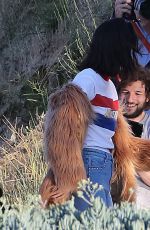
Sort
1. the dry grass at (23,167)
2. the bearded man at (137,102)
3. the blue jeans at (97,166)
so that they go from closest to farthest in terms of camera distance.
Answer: the blue jeans at (97,166), the bearded man at (137,102), the dry grass at (23,167)

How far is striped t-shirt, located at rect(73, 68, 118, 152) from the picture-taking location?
13.2 ft

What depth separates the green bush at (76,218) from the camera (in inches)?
108

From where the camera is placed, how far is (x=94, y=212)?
113 inches

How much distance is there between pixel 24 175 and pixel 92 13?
4158 millimetres

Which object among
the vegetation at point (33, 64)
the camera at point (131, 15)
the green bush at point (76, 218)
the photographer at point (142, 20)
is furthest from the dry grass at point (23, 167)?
the green bush at point (76, 218)

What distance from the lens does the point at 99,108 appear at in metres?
4.04

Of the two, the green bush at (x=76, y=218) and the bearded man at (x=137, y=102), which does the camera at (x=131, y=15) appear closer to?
the bearded man at (x=137, y=102)

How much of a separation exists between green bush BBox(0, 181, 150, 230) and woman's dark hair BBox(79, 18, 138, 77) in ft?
4.01

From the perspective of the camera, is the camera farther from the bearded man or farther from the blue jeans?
the blue jeans

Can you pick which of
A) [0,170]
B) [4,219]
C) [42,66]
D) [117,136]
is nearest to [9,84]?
[42,66]

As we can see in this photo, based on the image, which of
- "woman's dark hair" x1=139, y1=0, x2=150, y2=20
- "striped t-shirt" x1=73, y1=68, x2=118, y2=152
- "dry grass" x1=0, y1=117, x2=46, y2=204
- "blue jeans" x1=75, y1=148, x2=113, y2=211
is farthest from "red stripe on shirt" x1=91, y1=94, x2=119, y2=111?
"dry grass" x1=0, y1=117, x2=46, y2=204

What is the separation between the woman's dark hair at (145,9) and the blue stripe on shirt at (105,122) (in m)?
1.14

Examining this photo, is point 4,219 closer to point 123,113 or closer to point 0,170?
point 123,113

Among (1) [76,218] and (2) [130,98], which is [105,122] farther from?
(1) [76,218]
